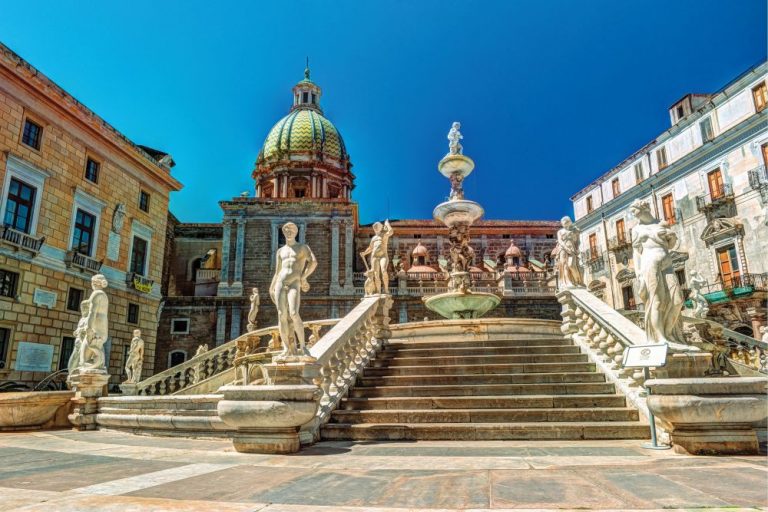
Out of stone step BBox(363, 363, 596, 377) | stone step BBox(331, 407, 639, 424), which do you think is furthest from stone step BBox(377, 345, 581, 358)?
stone step BBox(331, 407, 639, 424)

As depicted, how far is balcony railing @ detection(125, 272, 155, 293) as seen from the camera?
74.1ft

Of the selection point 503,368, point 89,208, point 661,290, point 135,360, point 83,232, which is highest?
point 89,208

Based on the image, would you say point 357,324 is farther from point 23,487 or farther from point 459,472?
point 23,487

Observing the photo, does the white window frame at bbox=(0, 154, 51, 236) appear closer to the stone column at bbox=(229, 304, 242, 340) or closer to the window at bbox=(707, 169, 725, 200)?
the stone column at bbox=(229, 304, 242, 340)

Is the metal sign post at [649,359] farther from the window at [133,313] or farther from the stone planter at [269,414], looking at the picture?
the window at [133,313]

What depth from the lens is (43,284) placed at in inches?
714

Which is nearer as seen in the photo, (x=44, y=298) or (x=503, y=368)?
(x=503, y=368)

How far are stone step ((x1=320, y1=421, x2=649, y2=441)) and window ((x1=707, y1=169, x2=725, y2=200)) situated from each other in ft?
80.9

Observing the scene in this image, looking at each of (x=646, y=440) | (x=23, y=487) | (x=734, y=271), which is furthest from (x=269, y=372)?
(x=734, y=271)

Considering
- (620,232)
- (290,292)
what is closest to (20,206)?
(290,292)

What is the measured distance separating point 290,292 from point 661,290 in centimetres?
474

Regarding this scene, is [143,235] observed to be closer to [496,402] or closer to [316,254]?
[316,254]

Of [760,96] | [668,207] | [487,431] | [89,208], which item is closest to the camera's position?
[487,431]

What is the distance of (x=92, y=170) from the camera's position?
71.3 feet
